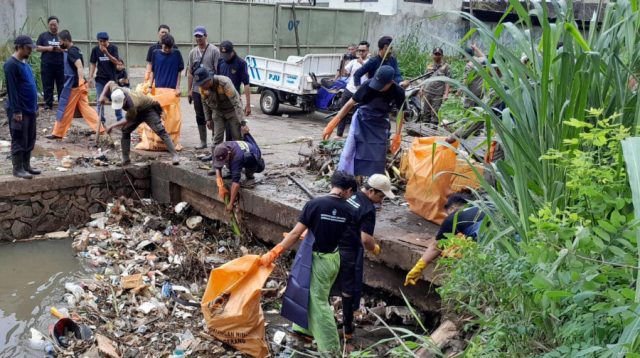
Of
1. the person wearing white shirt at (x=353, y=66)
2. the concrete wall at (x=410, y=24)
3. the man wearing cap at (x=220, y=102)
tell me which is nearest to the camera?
the man wearing cap at (x=220, y=102)

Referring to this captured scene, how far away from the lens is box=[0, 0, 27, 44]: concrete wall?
11.4 m

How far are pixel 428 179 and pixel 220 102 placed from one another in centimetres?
280

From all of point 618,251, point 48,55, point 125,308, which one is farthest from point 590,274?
point 48,55

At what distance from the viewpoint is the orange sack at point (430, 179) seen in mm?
5211

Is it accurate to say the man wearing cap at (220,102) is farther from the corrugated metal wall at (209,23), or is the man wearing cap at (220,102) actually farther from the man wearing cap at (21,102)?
the corrugated metal wall at (209,23)

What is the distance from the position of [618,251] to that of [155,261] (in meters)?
5.25

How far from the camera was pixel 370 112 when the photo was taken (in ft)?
18.2

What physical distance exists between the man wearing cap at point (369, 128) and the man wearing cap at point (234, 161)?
3.51 ft

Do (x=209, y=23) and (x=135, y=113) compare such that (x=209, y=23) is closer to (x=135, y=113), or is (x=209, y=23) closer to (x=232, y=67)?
(x=232, y=67)

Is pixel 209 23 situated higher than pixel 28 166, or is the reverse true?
pixel 209 23

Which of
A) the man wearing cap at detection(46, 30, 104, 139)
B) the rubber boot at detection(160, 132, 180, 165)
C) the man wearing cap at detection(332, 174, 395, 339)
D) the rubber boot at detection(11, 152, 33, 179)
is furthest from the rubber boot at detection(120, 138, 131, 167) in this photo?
the man wearing cap at detection(332, 174, 395, 339)

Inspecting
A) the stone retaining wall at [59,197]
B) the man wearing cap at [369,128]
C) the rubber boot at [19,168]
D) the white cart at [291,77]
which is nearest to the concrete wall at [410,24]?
the white cart at [291,77]

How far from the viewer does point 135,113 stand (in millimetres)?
7137

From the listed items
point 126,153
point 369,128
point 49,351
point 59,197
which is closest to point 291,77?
point 126,153
